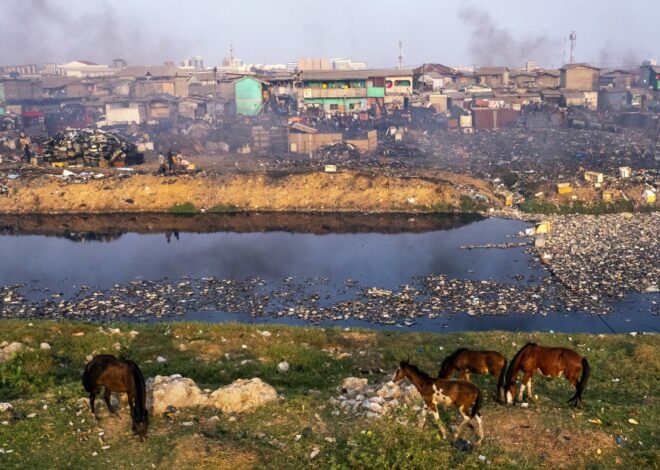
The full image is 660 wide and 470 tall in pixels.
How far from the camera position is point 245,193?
3203 cm

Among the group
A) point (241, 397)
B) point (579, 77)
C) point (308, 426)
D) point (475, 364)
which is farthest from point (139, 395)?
point (579, 77)

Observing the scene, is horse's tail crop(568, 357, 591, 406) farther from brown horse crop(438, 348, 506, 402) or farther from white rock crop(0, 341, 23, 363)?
white rock crop(0, 341, 23, 363)

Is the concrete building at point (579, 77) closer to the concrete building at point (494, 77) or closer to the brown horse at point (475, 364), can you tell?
the concrete building at point (494, 77)

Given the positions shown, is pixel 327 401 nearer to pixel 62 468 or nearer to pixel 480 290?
pixel 62 468

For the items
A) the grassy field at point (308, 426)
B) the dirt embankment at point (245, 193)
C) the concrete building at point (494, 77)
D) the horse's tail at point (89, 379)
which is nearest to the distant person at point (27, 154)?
the dirt embankment at point (245, 193)

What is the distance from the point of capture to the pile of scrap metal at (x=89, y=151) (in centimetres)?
3719

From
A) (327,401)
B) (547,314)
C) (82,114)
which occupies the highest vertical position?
(82,114)

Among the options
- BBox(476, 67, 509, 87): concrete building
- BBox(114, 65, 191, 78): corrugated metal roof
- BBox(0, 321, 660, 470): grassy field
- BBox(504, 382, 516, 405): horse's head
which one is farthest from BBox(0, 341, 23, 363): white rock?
BBox(114, 65, 191, 78): corrugated metal roof

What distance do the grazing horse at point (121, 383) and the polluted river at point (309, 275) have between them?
887 centimetres

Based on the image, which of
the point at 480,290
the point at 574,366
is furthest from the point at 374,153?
the point at 574,366

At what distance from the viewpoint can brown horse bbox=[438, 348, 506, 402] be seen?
29.9 ft

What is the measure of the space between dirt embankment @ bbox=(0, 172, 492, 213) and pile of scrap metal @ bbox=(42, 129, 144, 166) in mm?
4347

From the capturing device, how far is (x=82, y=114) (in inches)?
2334

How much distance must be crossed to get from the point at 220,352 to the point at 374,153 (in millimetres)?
31229
